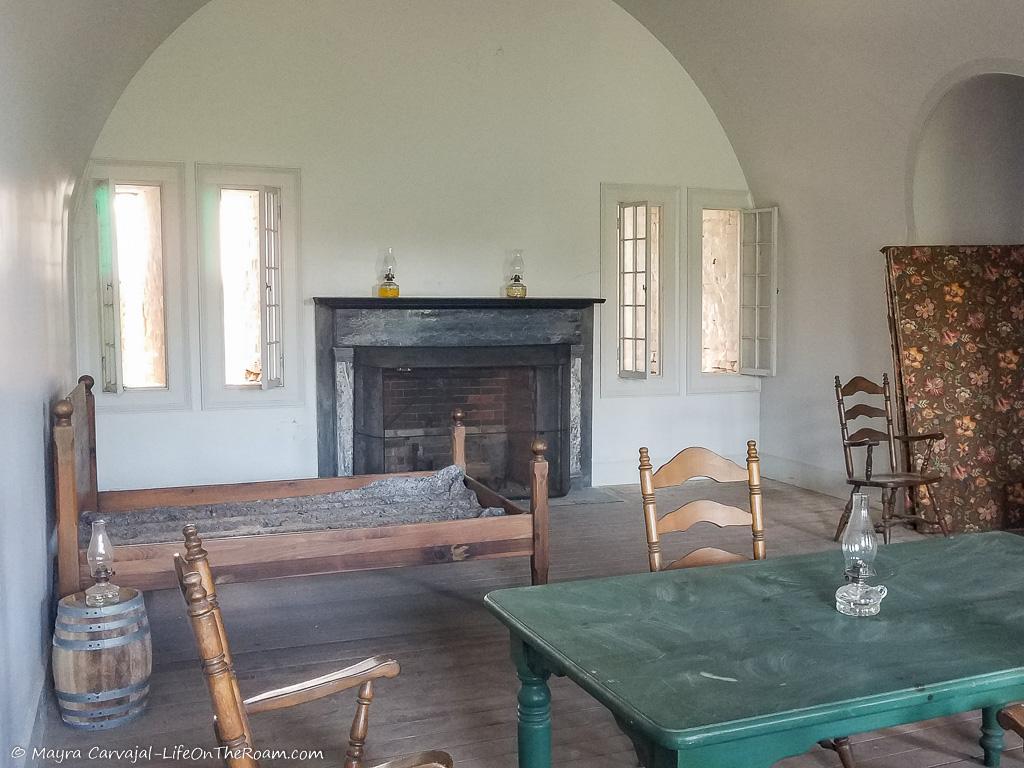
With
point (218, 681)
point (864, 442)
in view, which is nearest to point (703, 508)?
point (218, 681)

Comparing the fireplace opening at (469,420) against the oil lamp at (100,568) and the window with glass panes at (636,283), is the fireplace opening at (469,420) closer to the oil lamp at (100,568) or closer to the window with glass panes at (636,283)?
the window with glass panes at (636,283)

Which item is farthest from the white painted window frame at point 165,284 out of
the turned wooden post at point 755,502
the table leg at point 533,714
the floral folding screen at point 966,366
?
the table leg at point 533,714

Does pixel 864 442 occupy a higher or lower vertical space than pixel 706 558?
higher

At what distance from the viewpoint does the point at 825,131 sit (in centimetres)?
699

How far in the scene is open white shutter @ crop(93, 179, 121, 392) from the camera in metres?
6.42

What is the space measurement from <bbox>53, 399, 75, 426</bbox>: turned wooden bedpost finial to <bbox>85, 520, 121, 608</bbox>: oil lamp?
1.53 feet

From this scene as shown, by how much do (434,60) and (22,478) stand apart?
196 inches

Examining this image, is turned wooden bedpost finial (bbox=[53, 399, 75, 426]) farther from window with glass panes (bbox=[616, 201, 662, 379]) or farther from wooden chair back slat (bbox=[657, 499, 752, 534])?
window with glass panes (bbox=[616, 201, 662, 379])

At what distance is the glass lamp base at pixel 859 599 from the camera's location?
2.38m

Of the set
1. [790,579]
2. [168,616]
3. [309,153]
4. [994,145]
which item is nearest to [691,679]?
[790,579]

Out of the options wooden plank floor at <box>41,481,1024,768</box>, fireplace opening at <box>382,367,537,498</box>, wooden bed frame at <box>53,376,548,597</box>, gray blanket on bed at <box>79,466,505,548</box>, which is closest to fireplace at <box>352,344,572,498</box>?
fireplace opening at <box>382,367,537,498</box>

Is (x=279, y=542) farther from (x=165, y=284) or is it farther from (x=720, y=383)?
(x=720, y=383)

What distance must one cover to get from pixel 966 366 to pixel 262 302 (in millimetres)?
4918

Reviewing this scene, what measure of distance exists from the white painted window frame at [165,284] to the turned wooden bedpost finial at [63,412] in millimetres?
2854
